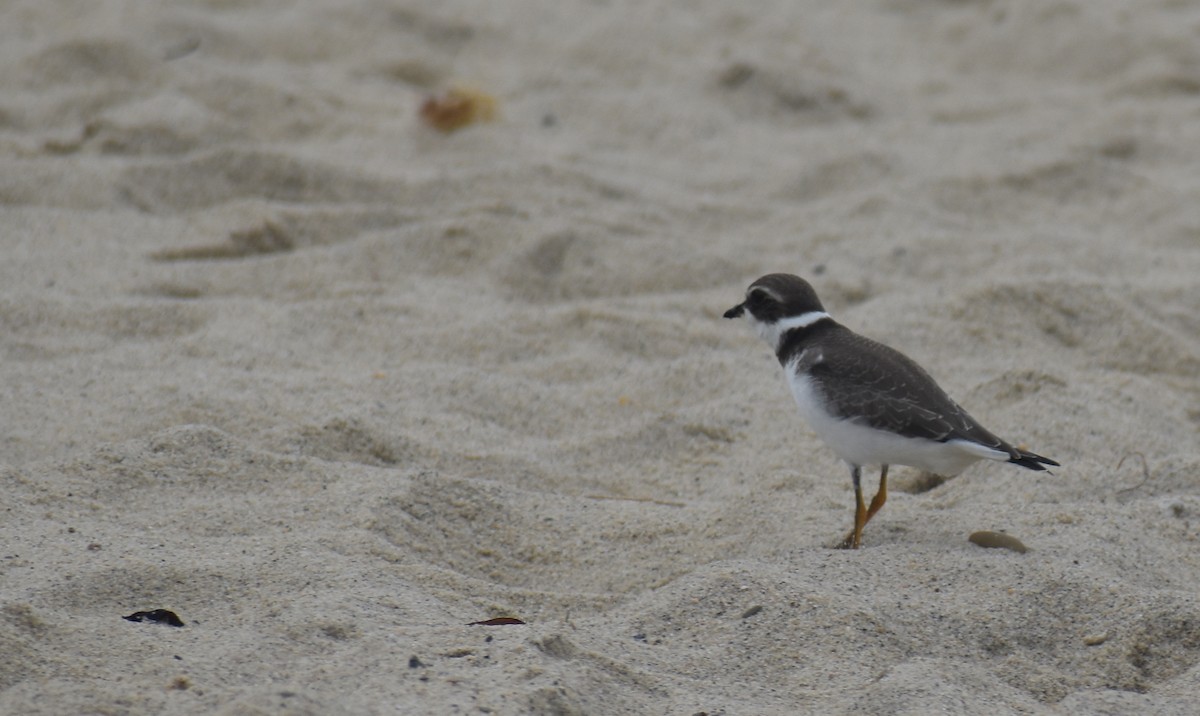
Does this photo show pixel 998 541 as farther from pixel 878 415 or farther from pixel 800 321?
pixel 800 321

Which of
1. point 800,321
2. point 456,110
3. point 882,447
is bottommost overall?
point 882,447

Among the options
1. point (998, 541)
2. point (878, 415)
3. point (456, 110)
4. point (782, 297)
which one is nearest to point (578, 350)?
point (782, 297)

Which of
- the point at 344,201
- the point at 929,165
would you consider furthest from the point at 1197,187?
the point at 344,201

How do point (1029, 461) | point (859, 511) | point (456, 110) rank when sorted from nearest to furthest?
point (1029, 461)
point (859, 511)
point (456, 110)

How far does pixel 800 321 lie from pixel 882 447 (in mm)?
638

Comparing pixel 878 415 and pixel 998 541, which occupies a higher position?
pixel 878 415

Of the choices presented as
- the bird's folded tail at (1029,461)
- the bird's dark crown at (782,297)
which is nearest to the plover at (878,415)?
the bird's folded tail at (1029,461)

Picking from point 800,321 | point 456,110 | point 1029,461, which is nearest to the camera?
point 1029,461

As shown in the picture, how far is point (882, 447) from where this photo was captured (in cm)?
379

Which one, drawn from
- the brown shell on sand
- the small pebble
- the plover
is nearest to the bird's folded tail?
the plover

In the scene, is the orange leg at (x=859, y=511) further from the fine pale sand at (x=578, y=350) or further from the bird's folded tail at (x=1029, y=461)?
the bird's folded tail at (x=1029, y=461)

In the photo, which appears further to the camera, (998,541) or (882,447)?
(882,447)

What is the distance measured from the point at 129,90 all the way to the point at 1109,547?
5271mm

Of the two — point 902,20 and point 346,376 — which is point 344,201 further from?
point 902,20
